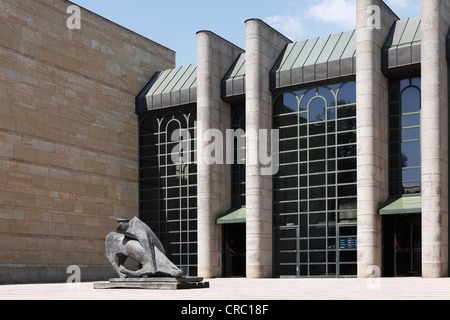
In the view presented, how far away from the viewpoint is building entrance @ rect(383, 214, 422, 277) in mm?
29328

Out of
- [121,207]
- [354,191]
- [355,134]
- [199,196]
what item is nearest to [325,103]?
[355,134]

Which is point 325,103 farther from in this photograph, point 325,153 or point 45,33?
→ point 45,33

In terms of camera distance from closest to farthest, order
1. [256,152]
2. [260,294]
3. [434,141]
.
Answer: [260,294] < [434,141] < [256,152]

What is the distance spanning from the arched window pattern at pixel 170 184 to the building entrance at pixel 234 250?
6.28 ft

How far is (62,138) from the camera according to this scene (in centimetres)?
3384

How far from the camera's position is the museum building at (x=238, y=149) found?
29.2 meters

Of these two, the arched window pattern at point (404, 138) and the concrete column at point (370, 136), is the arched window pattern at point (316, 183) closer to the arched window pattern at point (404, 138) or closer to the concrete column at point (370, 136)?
the concrete column at point (370, 136)

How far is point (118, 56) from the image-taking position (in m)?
38.1
